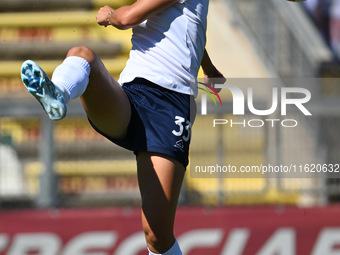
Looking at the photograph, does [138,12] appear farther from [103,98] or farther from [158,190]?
[158,190]

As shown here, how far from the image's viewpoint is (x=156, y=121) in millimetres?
2949

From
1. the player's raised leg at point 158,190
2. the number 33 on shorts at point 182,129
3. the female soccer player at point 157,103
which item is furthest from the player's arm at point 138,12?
the player's raised leg at point 158,190

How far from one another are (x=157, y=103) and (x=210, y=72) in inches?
20.7

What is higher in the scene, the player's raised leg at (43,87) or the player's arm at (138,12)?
the player's arm at (138,12)

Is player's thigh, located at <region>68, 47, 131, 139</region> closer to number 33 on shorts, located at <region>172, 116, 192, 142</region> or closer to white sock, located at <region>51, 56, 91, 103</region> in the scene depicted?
white sock, located at <region>51, 56, 91, 103</region>

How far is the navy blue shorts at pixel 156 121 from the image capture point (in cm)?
A: 293

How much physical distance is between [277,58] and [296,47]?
0.75ft

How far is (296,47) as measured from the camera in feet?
23.4

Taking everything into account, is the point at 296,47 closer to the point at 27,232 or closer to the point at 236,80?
the point at 236,80

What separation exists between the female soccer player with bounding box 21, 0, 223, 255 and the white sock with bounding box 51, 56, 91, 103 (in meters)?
0.11

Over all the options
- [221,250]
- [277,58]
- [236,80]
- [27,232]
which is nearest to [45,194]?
[27,232]

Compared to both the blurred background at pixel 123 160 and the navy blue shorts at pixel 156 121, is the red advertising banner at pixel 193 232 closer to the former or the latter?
the blurred background at pixel 123 160

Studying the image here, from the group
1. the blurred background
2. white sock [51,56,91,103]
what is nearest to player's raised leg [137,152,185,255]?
white sock [51,56,91,103]

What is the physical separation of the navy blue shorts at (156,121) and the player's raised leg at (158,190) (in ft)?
0.15
